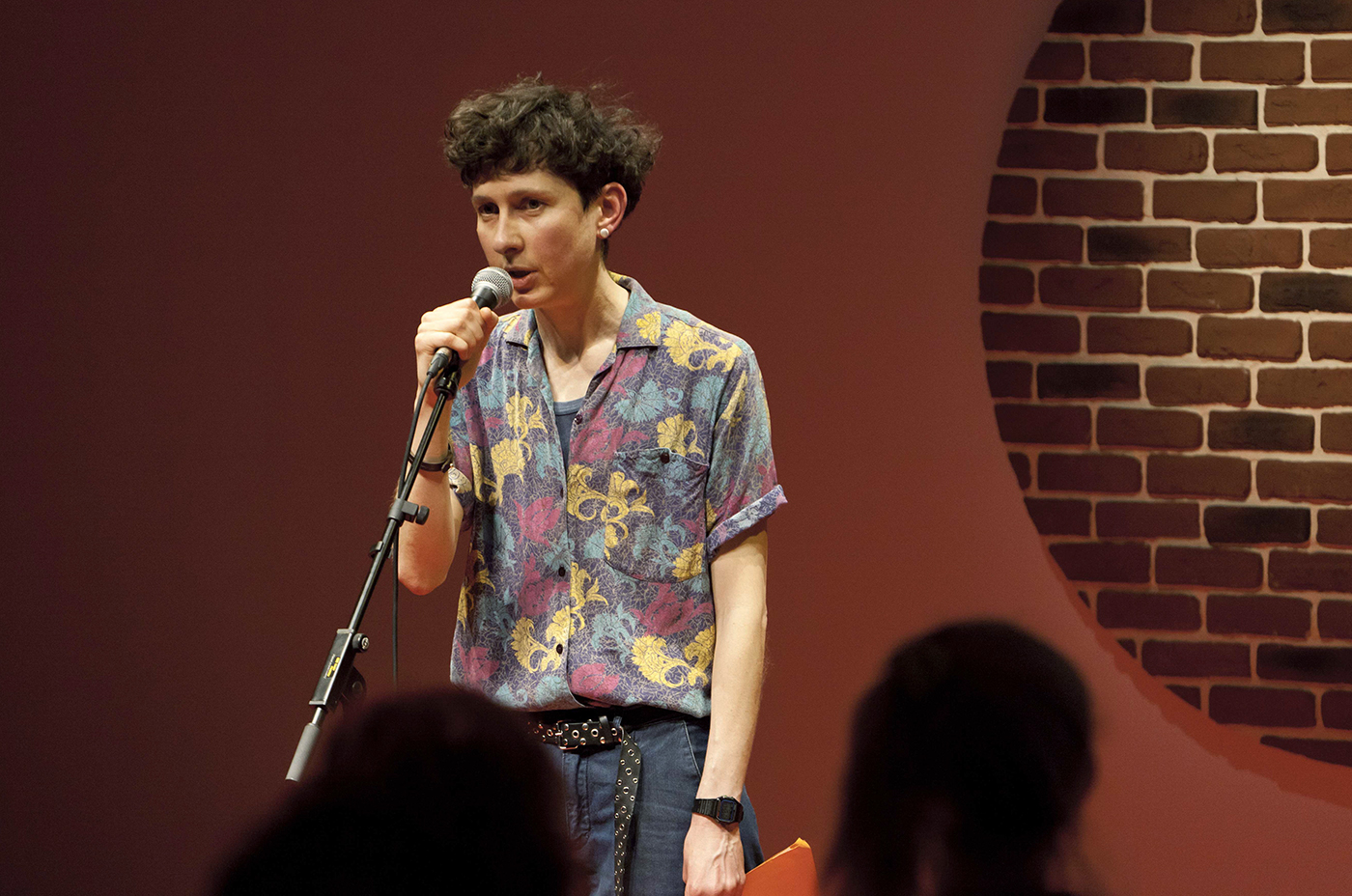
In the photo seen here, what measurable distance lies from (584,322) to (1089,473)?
1350 millimetres

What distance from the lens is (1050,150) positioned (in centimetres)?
256

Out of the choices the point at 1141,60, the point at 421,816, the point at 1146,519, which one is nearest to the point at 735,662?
the point at 421,816

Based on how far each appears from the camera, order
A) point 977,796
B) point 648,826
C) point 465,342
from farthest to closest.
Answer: point 648,826 < point 465,342 < point 977,796

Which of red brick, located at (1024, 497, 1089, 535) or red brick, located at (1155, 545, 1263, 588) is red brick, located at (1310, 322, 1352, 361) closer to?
red brick, located at (1155, 545, 1263, 588)

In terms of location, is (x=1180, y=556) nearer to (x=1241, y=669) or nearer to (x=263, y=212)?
(x=1241, y=669)

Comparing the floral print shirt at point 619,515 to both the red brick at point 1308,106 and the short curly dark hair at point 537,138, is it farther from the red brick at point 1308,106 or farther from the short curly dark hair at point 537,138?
the red brick at point 1308,106

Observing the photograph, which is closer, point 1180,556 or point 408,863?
point 408,863

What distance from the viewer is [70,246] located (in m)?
2.76

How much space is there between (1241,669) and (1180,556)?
26 cm

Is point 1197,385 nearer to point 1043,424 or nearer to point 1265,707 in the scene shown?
point 1043,424

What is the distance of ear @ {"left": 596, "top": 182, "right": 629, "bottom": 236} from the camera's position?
166 centimetres

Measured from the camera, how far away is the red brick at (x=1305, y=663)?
8.30 feet

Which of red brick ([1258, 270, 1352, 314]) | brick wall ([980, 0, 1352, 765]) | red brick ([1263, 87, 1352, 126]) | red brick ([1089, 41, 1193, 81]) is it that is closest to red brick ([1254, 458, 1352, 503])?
brick wall ([980, 0, 1352, 765])

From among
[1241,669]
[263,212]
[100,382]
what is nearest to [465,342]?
[263,212]
